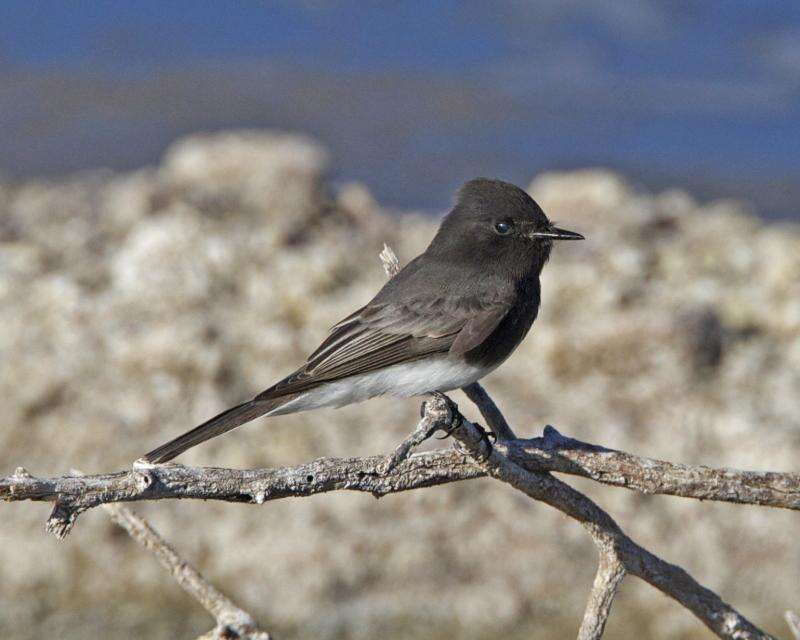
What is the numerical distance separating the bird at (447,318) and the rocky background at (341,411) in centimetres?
219

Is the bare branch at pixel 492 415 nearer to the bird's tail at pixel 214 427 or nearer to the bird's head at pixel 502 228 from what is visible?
the bird's tail at pixel 214 427

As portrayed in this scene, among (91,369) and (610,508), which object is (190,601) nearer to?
(91,369)

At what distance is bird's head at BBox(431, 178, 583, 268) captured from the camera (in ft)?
20.4

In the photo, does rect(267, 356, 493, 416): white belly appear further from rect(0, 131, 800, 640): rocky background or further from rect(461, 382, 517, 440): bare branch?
rect(0, 131, 800, 640): rocky background

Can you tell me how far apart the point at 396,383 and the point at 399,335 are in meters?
0.25

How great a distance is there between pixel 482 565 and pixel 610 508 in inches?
41.5

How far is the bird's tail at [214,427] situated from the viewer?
15.7 ft

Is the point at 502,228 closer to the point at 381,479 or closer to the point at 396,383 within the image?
the point at 396,383

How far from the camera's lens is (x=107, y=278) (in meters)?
9.39

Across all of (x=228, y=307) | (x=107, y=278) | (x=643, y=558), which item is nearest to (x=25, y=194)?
(x=107, y=278)

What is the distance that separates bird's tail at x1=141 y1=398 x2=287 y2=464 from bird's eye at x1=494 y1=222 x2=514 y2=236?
160cm

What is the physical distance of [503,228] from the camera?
626 centimetres

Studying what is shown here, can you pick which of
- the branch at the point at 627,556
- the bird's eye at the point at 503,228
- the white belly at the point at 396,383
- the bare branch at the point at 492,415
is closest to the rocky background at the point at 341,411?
the white belly at the point at 396,383

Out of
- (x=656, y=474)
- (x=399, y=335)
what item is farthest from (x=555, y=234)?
(x=656, y=474)
